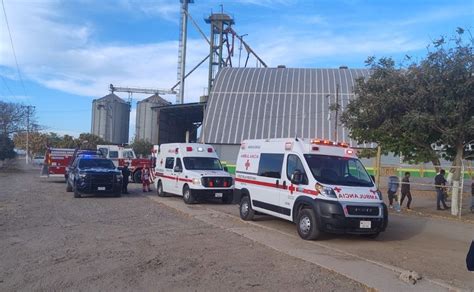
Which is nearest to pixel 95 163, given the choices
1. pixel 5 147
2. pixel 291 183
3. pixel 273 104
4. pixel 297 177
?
pixel 291 183

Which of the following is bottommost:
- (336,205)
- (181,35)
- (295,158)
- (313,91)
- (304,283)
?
(304,283)

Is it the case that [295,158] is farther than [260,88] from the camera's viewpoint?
No

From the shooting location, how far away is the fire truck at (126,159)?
33125 millimetres

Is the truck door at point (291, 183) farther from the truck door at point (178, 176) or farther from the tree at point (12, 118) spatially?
the tree at point (12, 118)

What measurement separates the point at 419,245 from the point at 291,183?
336cm

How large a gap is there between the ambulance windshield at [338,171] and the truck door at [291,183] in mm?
252

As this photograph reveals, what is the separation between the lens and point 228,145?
1996 inches

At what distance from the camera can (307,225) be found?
11555 mm

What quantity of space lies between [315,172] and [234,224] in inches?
120

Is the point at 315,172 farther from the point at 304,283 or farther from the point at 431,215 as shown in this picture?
the point at 431,215

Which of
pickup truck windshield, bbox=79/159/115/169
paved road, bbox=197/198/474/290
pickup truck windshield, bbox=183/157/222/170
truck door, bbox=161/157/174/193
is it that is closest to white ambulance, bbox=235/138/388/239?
paved road, bbox=197/198/474/290

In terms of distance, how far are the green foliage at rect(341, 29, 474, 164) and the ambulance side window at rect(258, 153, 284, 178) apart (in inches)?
255

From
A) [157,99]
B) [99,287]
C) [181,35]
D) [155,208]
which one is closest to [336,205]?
[99,287]

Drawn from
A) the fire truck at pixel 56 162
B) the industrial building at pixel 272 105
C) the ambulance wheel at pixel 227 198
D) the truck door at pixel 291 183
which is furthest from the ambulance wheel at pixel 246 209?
the industrial building at pixel 272 105
